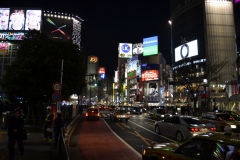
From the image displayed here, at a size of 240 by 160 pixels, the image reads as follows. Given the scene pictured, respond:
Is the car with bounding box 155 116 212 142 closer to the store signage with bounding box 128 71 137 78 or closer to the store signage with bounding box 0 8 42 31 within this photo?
the store signage with bounding box 0 8 42 31

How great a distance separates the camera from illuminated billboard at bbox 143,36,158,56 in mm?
100756

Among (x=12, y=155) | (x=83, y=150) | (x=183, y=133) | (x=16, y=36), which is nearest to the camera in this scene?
(x=12, y=155)

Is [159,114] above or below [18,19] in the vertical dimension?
below

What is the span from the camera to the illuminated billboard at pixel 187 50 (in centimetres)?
8456

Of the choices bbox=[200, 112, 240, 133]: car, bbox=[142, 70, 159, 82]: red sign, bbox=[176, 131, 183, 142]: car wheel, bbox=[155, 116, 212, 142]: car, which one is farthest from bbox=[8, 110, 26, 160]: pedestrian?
bbox=[142, 70, 159, 82]: red sign

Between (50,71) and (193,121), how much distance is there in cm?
1413

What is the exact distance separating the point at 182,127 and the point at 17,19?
66.4 m

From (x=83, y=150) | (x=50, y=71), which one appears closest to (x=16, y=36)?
(x=50, y=71)

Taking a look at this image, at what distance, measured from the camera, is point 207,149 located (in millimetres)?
4094

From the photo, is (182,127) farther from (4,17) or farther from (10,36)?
(4,17)

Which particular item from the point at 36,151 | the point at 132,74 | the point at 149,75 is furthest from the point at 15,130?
the point at 132,74

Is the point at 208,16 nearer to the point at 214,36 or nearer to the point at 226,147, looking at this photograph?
the point at 214,36

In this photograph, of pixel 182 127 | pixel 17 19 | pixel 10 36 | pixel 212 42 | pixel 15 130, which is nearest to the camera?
pixel 15 130

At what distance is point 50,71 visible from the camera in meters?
20.5
